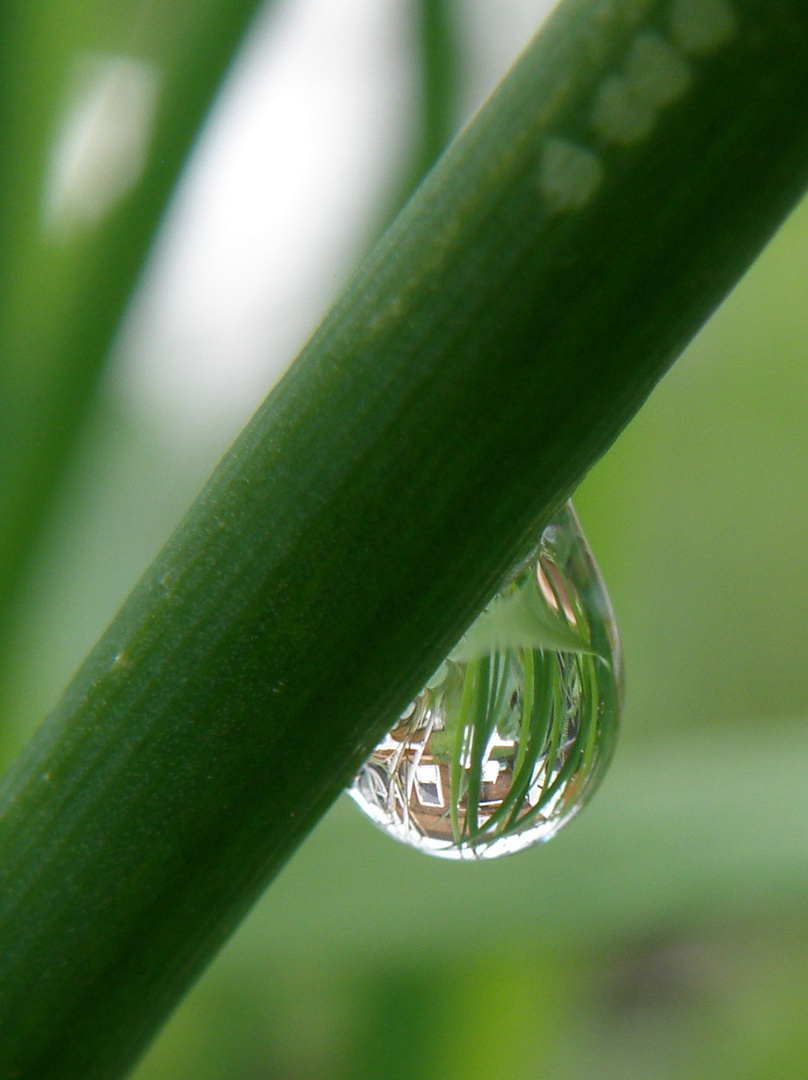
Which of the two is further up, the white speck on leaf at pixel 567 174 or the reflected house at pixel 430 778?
the reflected house at pixel 430 778

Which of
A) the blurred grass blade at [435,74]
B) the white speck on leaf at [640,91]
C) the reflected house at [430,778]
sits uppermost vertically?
the blurred grass blade at [435,74]

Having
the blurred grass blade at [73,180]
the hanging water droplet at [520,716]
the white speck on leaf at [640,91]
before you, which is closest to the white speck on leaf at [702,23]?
the white speck on leaf at [640,91]

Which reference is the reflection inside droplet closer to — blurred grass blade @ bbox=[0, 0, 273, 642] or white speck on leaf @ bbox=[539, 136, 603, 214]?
blurred grass blade @ bbox=[0, 0, 273, 642]

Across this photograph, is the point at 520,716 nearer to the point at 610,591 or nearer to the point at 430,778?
the point at 430,778

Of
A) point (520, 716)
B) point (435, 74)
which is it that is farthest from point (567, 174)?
point (435, 74)

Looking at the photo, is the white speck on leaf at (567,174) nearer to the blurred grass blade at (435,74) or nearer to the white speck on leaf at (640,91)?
the white speck on leaf at (640,91)

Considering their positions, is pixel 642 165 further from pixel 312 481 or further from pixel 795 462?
pixel 795 462

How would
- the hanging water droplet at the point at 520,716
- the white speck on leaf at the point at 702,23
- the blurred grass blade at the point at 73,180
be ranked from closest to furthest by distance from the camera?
the white speck on leaf at the point at 702,23
the hanging water droplet at the point at 520,716
the blurred grass blade at the point at 73,180
